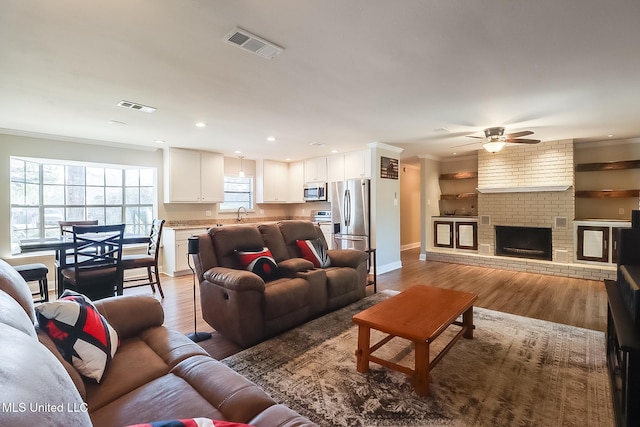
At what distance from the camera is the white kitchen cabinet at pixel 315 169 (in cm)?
660

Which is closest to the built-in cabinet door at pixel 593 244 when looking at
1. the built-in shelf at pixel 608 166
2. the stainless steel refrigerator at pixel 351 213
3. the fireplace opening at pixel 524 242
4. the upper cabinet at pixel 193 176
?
the fireplace opening at pixel 524 242

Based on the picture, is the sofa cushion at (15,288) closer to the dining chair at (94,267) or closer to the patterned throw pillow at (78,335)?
the patterned throw pillow at (78,335)

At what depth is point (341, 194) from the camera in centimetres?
591

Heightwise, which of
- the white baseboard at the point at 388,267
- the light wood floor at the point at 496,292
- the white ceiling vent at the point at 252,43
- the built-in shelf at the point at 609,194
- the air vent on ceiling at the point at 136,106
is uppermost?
the air vent on ceiling at the point at 136,106

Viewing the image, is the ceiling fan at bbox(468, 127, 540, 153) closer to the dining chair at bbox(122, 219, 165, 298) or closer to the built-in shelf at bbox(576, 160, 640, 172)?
the built-in shelf at bbox(576, 160, 640, 172)

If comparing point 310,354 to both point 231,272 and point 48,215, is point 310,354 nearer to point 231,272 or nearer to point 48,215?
point 231,272

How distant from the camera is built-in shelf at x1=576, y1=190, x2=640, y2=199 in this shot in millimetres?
5227

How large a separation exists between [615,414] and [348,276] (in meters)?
2.37

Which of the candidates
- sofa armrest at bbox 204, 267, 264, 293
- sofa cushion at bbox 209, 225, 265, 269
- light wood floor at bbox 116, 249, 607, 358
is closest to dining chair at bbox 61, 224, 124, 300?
light wood floor at bbox 116, 249, 607, 358

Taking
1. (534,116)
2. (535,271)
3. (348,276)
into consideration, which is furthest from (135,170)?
(535,271)

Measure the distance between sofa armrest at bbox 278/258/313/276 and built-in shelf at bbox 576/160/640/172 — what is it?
18.5ft

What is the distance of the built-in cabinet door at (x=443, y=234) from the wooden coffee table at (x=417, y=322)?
4.53 m

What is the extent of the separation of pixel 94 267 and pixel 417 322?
3394 millimetres

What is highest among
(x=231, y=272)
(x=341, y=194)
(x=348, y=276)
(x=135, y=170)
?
(x=135, y=170)
